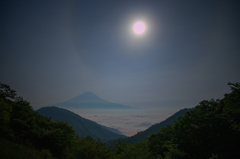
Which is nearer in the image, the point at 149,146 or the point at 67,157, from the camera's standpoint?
the point at 67,157

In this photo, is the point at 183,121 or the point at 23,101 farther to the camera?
the point at 23,101

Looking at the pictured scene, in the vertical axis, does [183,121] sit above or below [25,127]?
above

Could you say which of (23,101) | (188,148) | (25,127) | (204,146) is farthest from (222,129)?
(23,101)

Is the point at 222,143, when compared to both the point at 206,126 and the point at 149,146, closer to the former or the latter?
the point at 206,126

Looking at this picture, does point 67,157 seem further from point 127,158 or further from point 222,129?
point 222,129

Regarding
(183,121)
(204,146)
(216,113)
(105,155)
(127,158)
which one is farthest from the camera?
(183,121)

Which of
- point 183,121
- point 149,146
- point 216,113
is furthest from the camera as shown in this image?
point 149,146

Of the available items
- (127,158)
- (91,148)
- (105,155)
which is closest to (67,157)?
(91,148)

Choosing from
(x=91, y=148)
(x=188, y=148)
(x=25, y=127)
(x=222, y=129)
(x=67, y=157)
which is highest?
(x=222, y=129)

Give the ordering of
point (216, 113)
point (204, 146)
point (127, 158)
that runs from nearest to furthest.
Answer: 1. point (204, 146)
2. point (216, 113)
3. point (127, 158)
